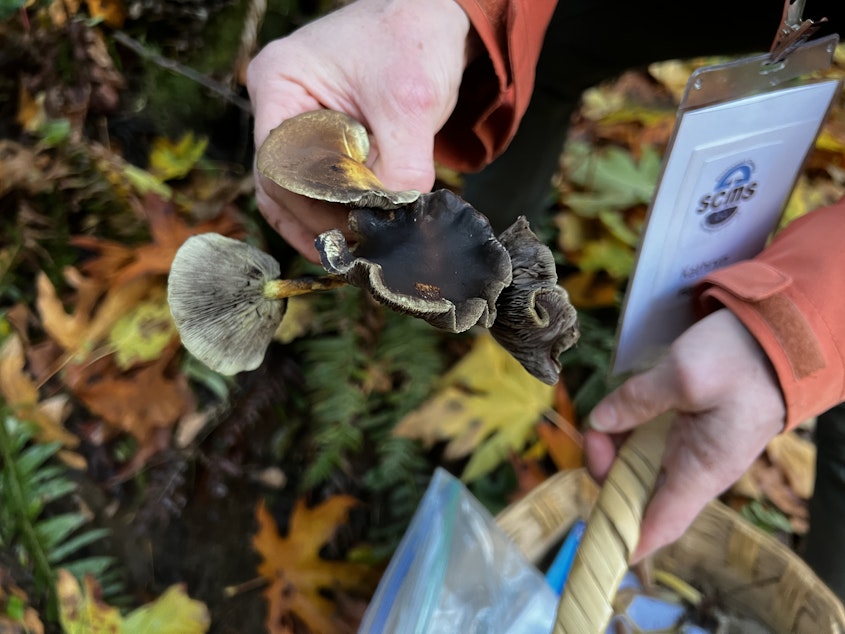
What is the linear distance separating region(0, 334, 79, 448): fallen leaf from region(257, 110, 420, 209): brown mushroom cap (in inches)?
50.9

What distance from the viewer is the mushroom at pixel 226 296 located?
41.9 inches

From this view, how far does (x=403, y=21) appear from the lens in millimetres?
1181

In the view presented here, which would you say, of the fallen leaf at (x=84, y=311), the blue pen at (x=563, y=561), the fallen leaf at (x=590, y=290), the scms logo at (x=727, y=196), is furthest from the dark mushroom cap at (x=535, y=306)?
the fallen leaf at (x=590, y=290)

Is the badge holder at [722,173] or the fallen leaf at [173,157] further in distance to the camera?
Answer: the fallen leaf at [173,157]

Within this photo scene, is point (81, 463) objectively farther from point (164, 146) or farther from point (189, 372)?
point (164, 146)

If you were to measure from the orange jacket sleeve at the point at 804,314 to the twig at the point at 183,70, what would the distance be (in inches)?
73.7

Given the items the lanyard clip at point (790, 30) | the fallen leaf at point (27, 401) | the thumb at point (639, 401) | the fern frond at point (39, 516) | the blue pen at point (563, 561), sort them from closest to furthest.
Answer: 1. the lanyard clip at point (790, 30)
2. the thumb at point (639, 401)
3. the fern frond at point (39, 516)
4. the fallen leaf at point (27, 401)
5. the blue pen at point (563, 561)

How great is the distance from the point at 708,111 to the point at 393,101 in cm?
65

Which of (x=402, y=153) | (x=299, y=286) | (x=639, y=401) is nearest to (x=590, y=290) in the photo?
(x=639, y=401)

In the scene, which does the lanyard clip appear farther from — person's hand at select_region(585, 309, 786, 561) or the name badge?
person's hand at select_region(585, 309, 786, 561)

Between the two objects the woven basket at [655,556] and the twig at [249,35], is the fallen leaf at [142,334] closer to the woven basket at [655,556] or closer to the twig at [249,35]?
the twig at [249,35]

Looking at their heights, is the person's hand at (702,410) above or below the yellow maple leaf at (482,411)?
above

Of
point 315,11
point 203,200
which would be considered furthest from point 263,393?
point 315,11

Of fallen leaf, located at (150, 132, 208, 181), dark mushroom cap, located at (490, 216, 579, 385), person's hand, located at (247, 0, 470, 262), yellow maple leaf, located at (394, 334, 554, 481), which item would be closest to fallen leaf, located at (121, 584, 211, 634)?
yellow maple leaf, located at (394, 334, 554, 481)
